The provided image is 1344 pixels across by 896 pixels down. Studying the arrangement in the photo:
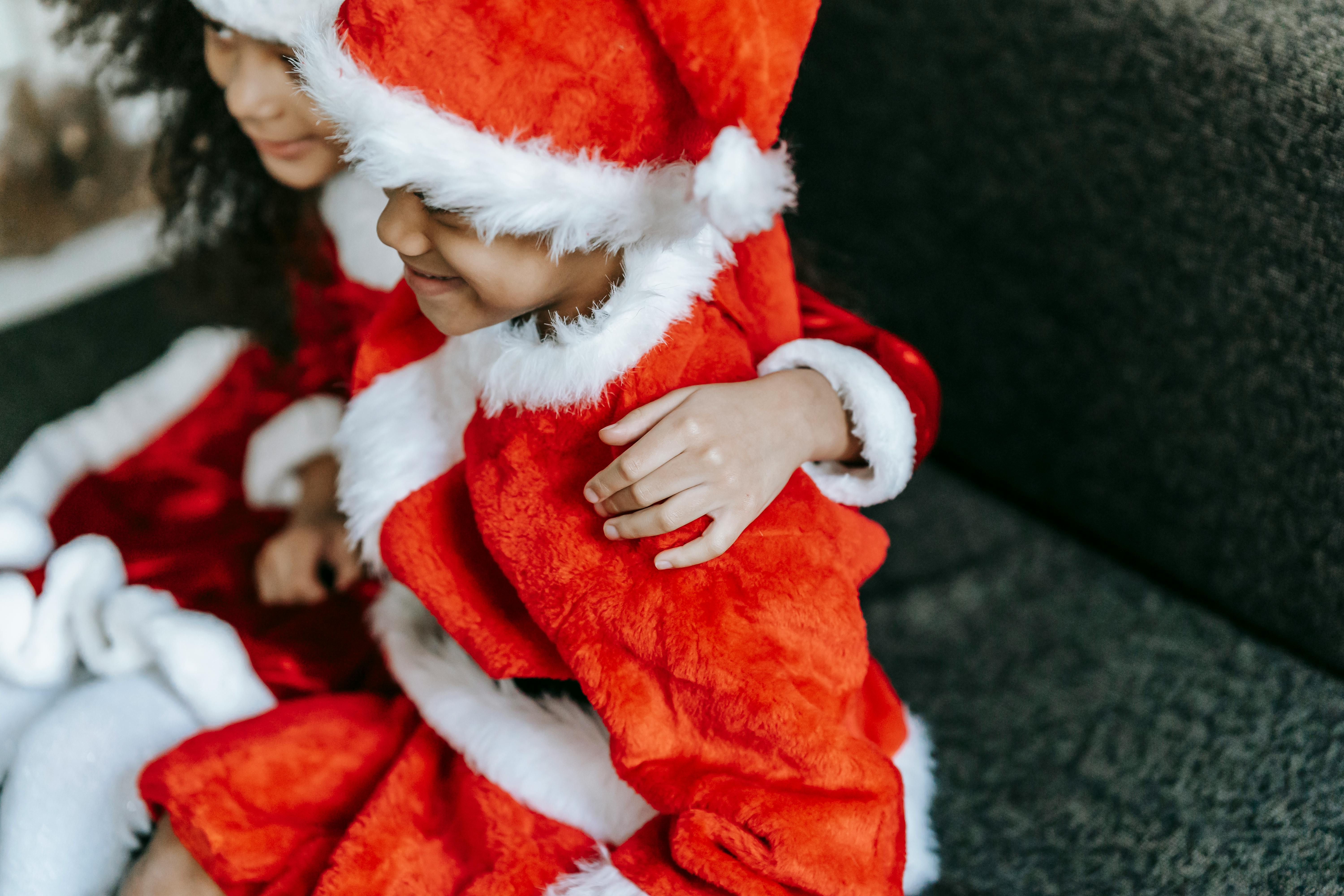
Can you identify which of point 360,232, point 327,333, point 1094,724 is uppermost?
point 360,232

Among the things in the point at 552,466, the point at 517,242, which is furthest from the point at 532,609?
the point at 517,242

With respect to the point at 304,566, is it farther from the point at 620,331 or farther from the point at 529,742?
the point at 620,331

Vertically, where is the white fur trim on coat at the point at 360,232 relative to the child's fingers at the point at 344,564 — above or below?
above

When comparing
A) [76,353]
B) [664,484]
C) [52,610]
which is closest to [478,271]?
[664,484]

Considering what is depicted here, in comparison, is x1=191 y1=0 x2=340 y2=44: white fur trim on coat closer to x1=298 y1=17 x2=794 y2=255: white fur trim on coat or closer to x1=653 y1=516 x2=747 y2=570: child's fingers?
x1=298 y1=17 x2=794 y2=255: white fur trim on coat

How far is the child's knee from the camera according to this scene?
608 mm

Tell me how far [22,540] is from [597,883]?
0.57 m

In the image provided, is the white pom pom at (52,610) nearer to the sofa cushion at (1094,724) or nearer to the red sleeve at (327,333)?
the red sleeve at (327,333)

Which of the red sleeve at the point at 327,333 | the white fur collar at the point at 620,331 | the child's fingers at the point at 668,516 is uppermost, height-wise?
the white fur collar at the point at 620,331

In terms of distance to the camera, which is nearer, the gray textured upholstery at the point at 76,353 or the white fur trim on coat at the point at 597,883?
the white fur trim on coat at the point at 597,883

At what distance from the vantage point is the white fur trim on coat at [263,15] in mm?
629

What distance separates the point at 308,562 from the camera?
79cm

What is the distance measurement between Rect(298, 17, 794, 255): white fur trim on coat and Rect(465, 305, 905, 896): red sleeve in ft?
0.28

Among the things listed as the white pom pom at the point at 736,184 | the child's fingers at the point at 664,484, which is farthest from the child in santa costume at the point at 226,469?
the white pom pom at the point at 736,184
